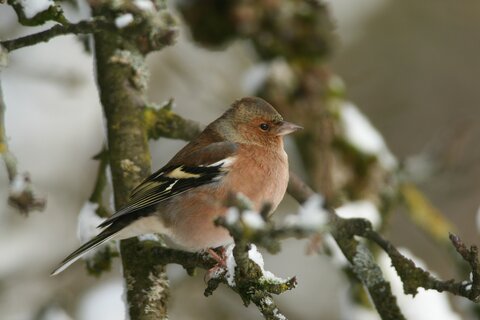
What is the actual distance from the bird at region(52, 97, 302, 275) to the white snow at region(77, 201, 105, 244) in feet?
0.52

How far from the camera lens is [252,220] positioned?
2.66m

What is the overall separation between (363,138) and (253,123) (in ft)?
4.66

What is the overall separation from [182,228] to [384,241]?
4.05 ft

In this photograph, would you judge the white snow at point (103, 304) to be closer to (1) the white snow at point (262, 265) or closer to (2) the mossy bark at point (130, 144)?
(2) the mossy bark at point (130, 144)

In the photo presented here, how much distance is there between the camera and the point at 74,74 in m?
7.80

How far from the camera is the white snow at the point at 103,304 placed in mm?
5629

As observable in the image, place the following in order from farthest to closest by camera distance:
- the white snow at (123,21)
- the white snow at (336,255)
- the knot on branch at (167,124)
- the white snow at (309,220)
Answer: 1. the white snow at (336,255)
2. the knot on branch at (167,124)
3. the white snow at (123,21)
4. the white snow at (309,220)

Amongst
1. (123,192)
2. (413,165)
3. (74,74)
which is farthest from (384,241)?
(74,74)

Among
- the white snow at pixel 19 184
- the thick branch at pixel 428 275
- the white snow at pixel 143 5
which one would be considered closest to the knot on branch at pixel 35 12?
the white snow at pixel 143 5

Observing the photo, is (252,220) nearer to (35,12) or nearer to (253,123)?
(35,12)

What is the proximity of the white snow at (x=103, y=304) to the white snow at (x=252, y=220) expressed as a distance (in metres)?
3.03

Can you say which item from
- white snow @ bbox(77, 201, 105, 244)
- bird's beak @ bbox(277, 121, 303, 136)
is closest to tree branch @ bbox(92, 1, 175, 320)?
white snow @ bbox(77, 201, 105, 244)

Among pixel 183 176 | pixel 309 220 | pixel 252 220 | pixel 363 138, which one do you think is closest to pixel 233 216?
pixel 252 220

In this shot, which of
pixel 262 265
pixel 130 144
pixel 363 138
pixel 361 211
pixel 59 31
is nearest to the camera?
pixel 262 265
